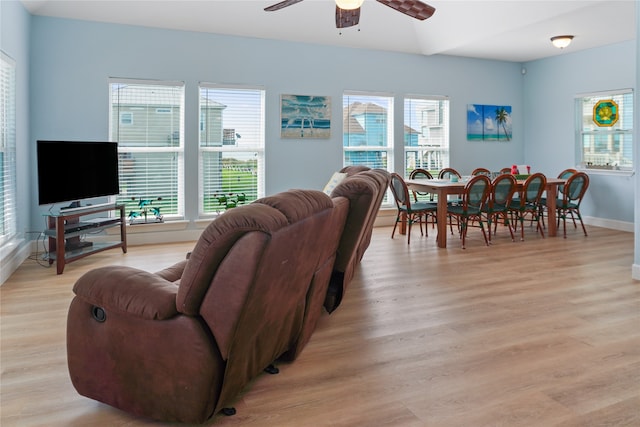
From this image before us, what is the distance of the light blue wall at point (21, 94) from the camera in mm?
4648

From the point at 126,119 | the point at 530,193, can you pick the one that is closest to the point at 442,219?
the point at 530,193

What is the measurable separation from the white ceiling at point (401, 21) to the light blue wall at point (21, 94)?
0.33 m

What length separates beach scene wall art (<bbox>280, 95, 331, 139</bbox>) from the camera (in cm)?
675

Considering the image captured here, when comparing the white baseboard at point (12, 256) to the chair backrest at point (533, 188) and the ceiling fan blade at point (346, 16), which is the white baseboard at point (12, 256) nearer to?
the ceiling fan blade at point (346, 16)

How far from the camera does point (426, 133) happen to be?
7.87 m

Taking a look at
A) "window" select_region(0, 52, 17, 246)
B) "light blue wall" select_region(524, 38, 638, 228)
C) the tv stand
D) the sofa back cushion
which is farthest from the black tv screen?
"light blue wall" select_region(524, 38, 638, 228)

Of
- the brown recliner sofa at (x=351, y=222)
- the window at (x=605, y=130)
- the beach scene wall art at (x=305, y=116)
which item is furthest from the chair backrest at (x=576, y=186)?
the brown recliner sofa at (x=351, y=222)

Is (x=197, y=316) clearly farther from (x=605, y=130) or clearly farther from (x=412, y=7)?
(x=605, y=130)

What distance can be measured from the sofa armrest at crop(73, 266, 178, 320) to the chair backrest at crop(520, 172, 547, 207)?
524 centimetres

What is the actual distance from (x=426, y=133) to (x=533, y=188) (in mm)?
2202

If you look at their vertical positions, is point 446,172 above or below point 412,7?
below

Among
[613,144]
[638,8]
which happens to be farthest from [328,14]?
[613,144]

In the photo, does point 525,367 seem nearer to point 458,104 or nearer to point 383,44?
point 383,44

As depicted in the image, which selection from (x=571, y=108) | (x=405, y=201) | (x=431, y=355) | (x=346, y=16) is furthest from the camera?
(x=571, y=108)
